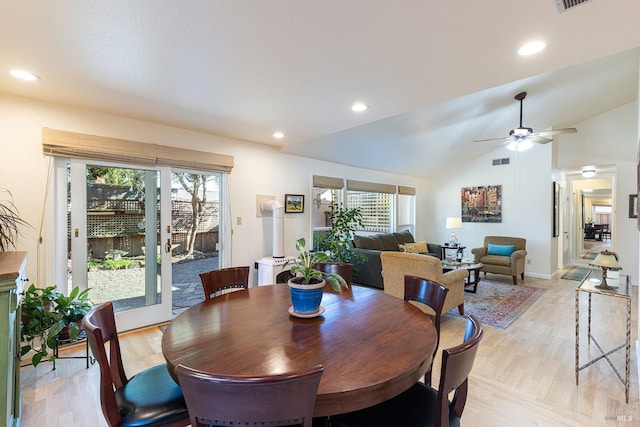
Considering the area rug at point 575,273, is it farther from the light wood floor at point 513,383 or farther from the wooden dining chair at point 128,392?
the wooden dining chair at point 128,392

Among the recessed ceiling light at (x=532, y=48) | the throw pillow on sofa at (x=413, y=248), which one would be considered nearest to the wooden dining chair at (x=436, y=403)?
the recessed ceiling light at (x=532, y=48)

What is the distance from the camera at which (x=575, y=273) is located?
6.32m

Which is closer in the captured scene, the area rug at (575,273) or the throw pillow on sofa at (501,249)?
the throw pillow on sofa at (501,249)

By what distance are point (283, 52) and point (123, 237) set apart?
2.60m

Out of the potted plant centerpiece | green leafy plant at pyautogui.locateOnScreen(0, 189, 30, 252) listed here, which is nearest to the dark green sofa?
the potted plant centerpiece

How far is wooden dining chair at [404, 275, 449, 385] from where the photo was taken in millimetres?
1771

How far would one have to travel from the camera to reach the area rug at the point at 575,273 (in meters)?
5.89

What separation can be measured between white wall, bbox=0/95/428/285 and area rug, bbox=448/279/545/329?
8.79ft

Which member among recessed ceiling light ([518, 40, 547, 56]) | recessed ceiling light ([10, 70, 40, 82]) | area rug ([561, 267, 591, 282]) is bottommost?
area rug ([561, 267, 591, 282])

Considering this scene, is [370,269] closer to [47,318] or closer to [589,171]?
[47,318]

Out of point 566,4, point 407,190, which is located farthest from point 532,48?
point 407,190

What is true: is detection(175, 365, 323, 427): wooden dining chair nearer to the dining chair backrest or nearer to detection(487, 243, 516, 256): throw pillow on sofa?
the dining chair backrest

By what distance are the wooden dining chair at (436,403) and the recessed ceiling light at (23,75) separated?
296 centimetres

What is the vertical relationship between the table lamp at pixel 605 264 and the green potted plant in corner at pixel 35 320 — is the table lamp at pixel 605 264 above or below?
above
